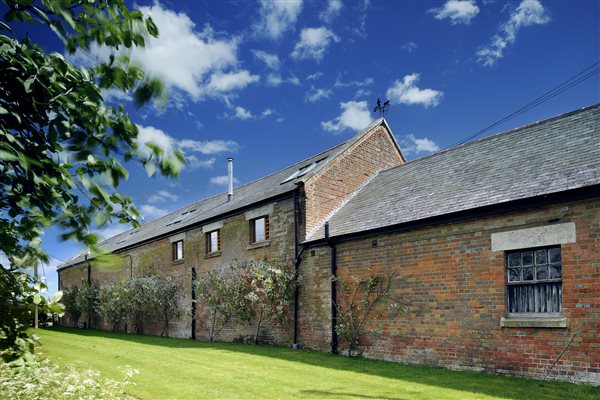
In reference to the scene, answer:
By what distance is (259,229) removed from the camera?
19.4 meters

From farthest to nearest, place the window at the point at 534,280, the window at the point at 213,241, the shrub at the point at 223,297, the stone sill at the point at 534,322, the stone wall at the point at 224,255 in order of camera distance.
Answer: the window at the point at 213,241, the shrub at the point at 223,297, the stone wall at the point at 224,255, the window at the point at 534,280, the stone sill at the point at 534,322

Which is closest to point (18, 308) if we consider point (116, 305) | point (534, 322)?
point (534, 322)

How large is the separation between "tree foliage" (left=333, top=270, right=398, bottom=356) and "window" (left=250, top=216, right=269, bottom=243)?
4.82m

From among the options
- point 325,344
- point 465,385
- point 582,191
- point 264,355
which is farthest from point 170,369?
point 582,191

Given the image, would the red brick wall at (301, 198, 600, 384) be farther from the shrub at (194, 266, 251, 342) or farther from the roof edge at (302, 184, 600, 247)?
the shrub at (194, 266, 251, 342)

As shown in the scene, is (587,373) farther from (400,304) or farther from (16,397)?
(16,397)

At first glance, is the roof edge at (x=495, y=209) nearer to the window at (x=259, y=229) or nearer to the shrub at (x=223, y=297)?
the window at (x=259, y=229)

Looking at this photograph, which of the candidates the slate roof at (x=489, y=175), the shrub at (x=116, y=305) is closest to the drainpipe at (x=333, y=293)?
the slate roof at (x=489, y=175)

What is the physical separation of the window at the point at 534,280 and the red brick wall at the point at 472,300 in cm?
22

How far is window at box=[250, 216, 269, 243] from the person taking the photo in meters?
18.9

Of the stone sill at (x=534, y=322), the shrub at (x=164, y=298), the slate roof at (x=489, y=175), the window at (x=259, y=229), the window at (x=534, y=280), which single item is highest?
the slate roof at (x=489, y=175)

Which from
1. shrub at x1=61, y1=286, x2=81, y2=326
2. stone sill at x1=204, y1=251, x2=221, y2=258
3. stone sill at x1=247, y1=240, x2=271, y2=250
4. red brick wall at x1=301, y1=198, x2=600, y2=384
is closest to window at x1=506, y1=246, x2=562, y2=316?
red brick wall at x1=301, y1=198, x2=600, y2=384

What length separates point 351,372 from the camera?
1097 centimetres

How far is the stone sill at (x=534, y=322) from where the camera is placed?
9.68 metres
